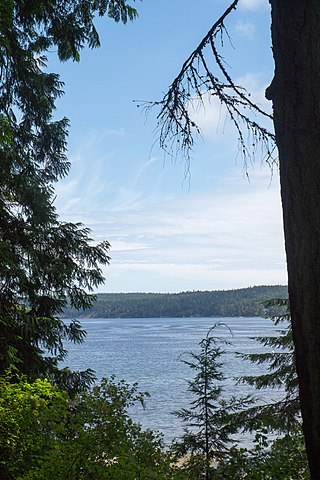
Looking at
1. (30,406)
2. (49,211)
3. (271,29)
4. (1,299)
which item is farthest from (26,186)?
(271,29)

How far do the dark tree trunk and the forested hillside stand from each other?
6158 centimetres

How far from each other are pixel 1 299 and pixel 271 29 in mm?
6226

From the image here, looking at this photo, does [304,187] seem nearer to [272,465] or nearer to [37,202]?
[272,465]

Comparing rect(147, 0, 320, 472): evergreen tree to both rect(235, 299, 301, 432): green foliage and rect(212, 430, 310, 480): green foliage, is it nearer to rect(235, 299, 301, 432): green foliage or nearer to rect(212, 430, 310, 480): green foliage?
rect(212, 430, 310, 480): green foliage

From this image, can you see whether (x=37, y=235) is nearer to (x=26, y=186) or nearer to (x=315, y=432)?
(x=26, y=186)

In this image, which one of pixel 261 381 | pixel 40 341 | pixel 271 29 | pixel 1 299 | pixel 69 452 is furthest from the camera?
pixel 261 381

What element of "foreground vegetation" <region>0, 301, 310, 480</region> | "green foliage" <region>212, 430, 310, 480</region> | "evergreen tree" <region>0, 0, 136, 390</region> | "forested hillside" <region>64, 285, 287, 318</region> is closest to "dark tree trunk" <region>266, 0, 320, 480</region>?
"foreground vegetation" <region>0, 301, 310, 480</region>

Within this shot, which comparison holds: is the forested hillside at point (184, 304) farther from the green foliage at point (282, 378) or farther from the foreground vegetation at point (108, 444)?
the foreground vegetation at point (108, 444)

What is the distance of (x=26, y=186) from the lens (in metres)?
7.96

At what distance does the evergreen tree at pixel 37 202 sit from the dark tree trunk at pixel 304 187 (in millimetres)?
3821

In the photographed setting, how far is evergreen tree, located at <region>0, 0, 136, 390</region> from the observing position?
262 inches

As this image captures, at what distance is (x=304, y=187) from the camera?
2.17 m

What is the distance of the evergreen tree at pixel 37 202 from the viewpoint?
6.66 m

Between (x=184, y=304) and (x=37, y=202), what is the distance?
91.2m
